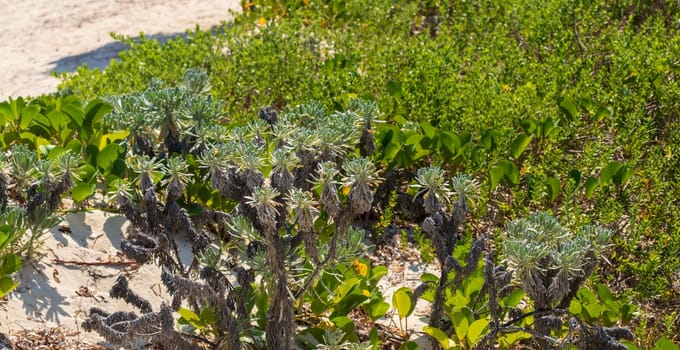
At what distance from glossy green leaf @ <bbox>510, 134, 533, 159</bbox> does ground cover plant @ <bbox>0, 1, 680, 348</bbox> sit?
2 centimetres

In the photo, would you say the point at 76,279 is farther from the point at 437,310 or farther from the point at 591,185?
the point at 591,185

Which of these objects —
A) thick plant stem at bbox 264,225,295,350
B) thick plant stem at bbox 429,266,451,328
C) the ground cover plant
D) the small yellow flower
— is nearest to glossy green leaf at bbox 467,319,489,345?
the ground cover plant

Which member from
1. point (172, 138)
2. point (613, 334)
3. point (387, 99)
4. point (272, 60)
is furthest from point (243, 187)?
point (272, 60)

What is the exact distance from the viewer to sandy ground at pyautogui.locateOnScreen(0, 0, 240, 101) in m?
8.31

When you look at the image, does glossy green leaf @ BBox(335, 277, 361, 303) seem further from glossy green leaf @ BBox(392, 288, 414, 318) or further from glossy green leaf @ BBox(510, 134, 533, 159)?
glossy green leaf @ BBox(510, 134, 533, 159)

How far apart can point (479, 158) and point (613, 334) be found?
1.79 m

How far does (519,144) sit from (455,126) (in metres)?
0.45

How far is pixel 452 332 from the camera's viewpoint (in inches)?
146

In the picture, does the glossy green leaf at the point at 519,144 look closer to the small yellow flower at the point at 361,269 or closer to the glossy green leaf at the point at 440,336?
the small yellow flower at the point at 361,269

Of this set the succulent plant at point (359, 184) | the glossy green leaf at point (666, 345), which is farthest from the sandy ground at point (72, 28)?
the glossy green leaf at point (666, 345)

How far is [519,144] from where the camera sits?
15.9ft

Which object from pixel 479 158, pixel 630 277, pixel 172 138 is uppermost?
pixel 172 138

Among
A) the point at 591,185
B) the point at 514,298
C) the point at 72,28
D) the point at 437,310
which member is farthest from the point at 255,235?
the point at 72,28

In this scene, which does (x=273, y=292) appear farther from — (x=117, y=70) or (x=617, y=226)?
(x=117, y=70)
